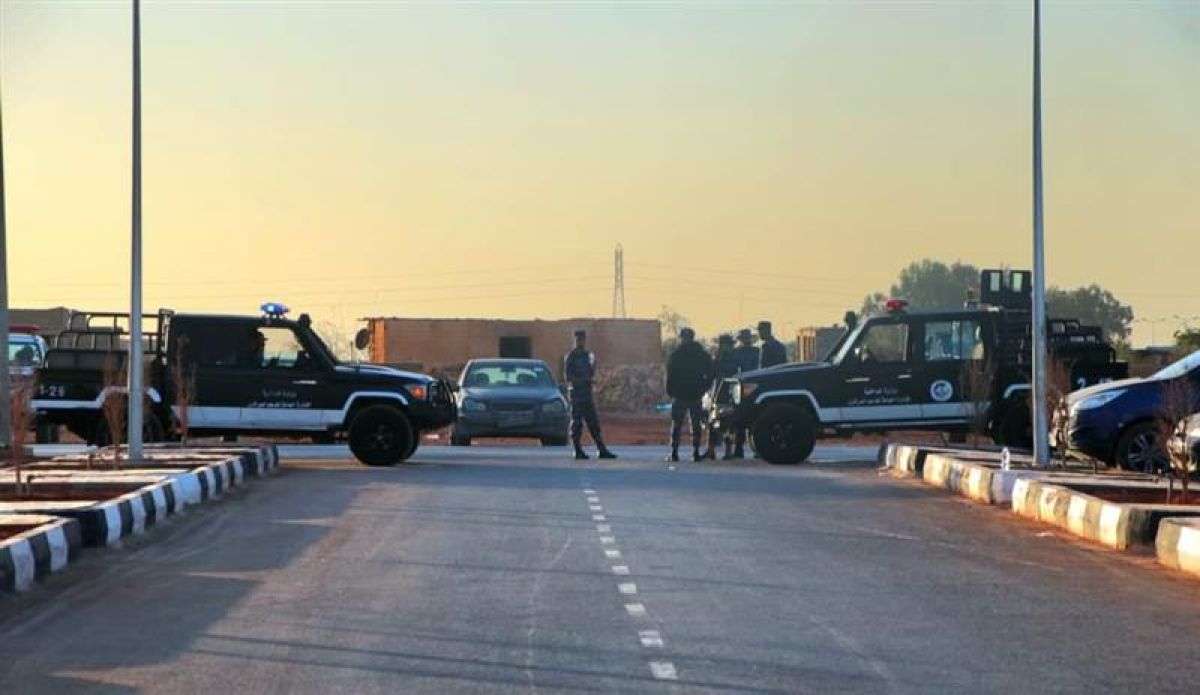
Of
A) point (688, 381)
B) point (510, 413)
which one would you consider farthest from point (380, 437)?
point (510, 413)

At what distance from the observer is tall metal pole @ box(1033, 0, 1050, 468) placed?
67.1ft

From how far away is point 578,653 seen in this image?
30.2 feet

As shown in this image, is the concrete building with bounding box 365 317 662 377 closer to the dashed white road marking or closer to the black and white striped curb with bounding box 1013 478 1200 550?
the black and white striped curb with bounding box 1013 478 1200 550

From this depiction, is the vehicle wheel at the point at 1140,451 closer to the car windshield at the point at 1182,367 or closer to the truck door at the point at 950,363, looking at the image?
the car windshield at the point at 1182,367

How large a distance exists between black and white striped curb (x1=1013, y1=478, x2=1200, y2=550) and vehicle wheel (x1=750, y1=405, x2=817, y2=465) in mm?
7478

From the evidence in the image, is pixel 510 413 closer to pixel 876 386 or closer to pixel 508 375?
pixel 508 375

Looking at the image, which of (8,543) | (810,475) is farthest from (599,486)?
(8,543)

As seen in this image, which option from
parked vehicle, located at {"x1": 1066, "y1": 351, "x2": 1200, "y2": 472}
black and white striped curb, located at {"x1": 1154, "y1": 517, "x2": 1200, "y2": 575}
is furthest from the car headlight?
black and white striped curb, located at {"x1": 1154, "y1": 517, "x2": 1200, "y2": 575}

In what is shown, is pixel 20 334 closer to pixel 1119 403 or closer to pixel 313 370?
pixel 313 370

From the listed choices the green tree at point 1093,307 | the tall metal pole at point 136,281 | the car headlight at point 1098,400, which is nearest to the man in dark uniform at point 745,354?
the car headlight at point 1098,400

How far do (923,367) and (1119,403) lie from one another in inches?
215

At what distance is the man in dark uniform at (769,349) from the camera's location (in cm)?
2950

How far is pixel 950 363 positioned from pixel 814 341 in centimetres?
3362

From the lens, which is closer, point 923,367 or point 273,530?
point 273,530
